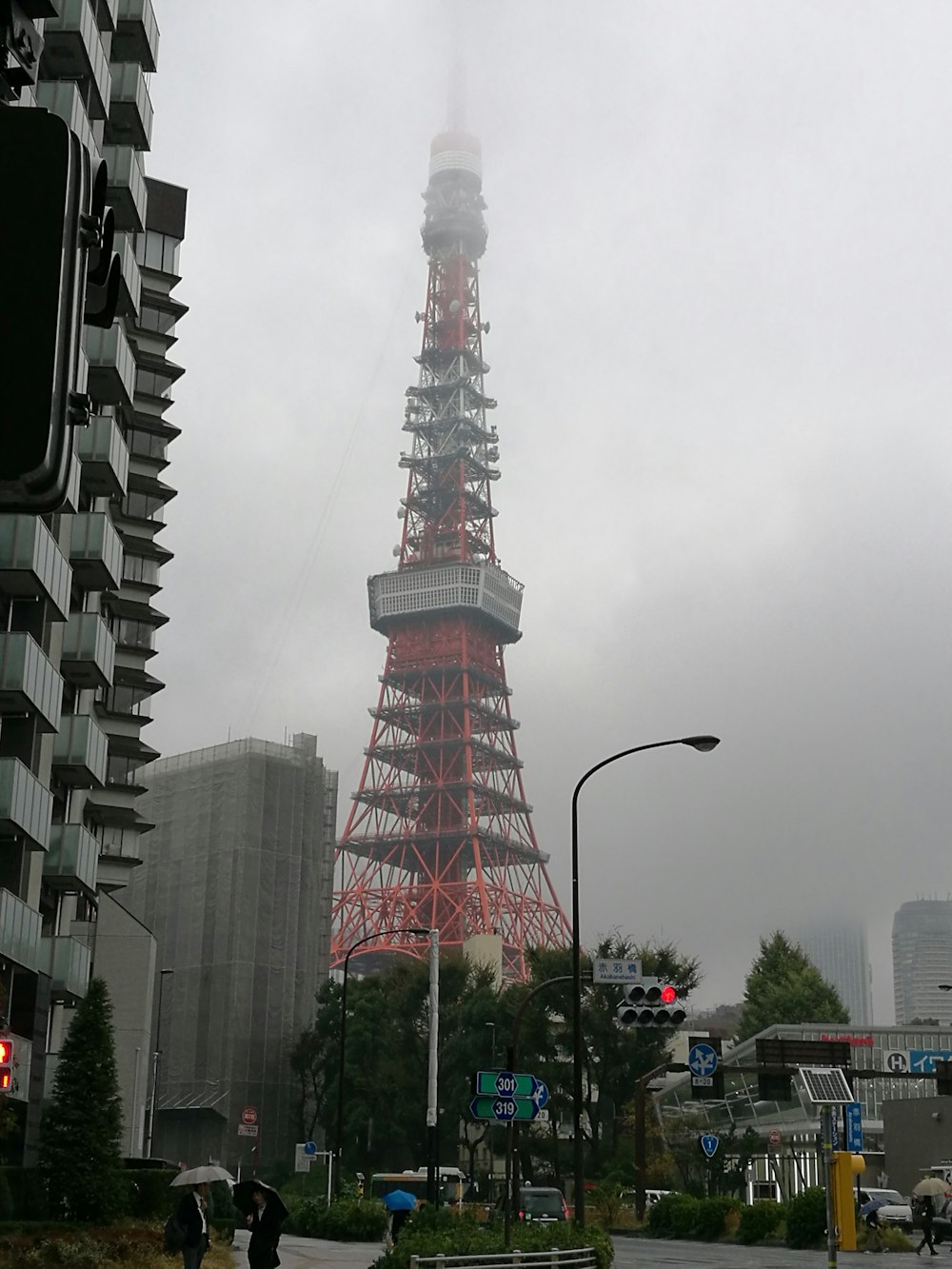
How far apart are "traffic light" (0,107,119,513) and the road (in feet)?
99.8

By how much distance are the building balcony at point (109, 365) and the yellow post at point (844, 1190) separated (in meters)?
28.1

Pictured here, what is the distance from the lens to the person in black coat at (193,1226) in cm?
1975

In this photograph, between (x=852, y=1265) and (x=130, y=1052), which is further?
(x=130, y=1052)

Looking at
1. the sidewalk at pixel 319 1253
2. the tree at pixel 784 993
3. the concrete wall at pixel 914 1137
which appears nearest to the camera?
the sidewalk at pixel 319 1253

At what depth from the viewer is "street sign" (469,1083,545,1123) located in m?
27.0

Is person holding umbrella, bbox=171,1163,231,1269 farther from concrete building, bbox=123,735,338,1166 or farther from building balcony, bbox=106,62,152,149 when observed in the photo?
concrete building, bbox=123,735,338,1166

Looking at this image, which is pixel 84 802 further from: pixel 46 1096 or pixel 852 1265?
pixel 852 1265

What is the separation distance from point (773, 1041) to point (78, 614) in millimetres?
31514

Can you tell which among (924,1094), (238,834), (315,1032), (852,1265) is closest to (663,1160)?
(924,1094)

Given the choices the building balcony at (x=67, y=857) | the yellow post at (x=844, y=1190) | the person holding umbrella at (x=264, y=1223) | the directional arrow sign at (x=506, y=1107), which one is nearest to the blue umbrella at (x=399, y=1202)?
the directional arrow sign at (x=506, y=1107)

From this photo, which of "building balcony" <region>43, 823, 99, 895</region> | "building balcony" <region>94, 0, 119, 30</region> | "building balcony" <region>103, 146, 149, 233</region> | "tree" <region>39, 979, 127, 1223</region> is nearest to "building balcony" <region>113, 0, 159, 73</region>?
"building balcony" <region>94, 0, 119, 30</region>

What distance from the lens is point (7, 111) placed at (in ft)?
11.1

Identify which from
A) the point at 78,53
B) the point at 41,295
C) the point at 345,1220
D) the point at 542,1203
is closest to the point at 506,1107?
the point at 542,1203

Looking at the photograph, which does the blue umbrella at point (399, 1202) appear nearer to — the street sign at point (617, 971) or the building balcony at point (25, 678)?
the street sign at point (617, 971)
